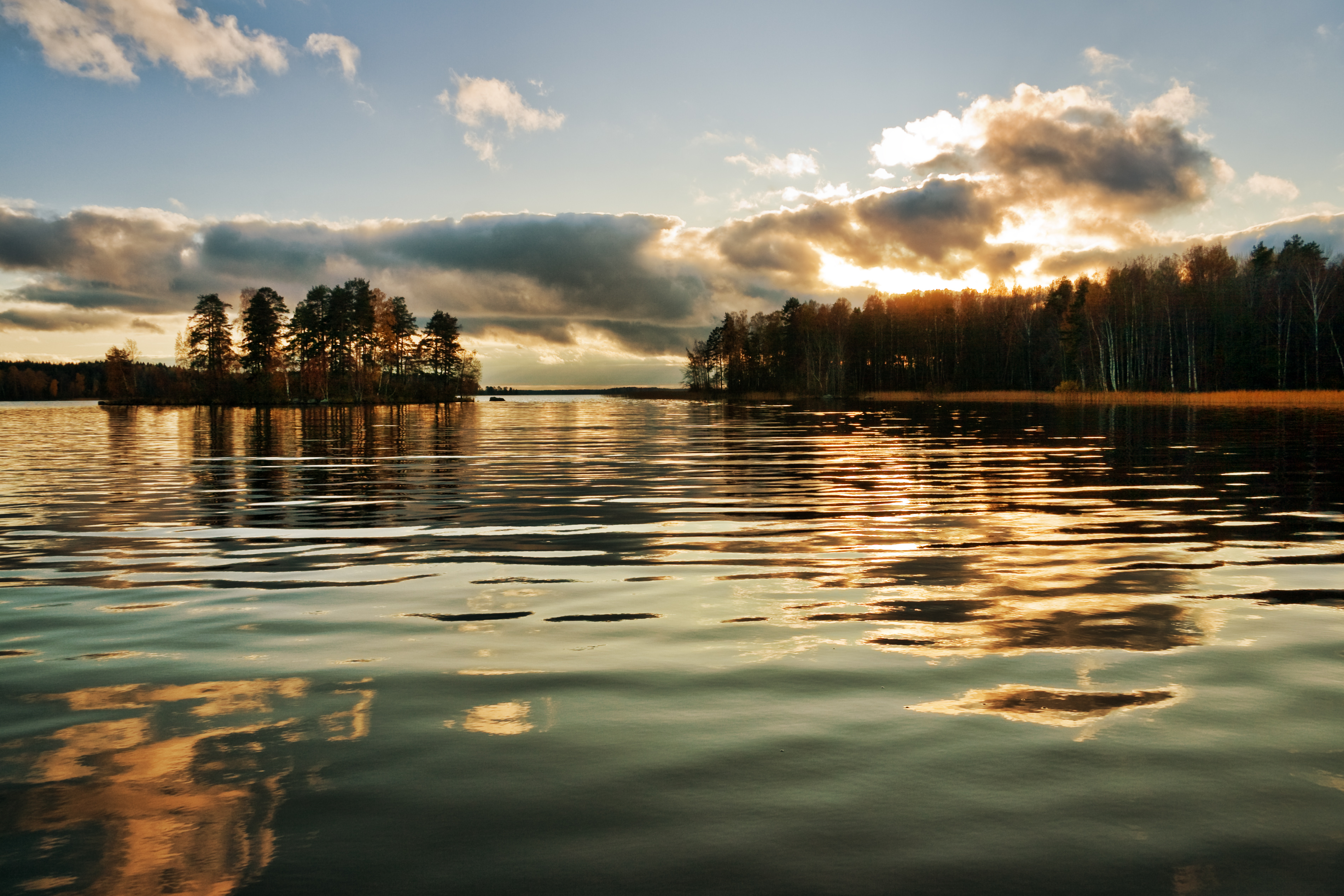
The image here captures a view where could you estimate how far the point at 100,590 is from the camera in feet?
30.6

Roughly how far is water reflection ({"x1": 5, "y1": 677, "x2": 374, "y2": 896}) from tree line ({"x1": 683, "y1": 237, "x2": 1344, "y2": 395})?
89.0 m

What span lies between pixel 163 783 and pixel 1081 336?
395 feet

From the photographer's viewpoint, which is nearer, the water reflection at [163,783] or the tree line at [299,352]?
the water reflection at [163,783]

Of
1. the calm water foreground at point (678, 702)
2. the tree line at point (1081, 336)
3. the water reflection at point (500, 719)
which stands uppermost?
the tree line at point (1081, 336)

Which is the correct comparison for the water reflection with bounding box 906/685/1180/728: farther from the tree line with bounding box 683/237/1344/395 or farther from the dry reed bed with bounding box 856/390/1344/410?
→ the tree line with bounding box 683/237/1344/395

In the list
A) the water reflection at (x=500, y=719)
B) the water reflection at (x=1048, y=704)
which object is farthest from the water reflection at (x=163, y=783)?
the water reflection at (x=1048, y=704)

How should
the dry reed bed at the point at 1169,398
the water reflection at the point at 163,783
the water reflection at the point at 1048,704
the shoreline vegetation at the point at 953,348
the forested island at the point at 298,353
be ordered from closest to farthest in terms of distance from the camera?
the water reflection at the point at 163,783, the water reflection at the point at 1048,704, the dry reed bed at the point at 1169,398, the shoreline vegetation at the point at 953,348, the forested island at the point at 298,353

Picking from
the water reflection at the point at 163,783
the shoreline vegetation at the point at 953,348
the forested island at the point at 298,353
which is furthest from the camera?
the forested island at the point at 298,353

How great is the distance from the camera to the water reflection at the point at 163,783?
354 cm

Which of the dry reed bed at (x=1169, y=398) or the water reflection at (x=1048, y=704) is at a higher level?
the dry reed bed at (x=1169, y=398)

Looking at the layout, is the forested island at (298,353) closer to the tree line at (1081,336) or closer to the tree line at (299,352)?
the tree line at (299,352)

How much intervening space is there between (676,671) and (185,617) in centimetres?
508

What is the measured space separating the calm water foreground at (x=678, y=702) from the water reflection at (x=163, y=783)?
22 millimetres

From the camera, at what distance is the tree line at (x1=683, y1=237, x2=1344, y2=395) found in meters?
86.4
